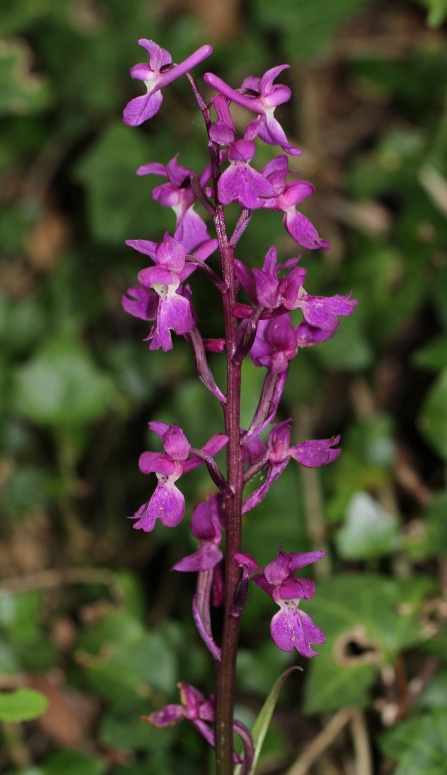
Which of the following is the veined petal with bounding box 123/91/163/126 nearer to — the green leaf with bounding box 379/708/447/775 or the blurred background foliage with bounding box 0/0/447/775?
the blurred background foliage with bounding box 0/0/447/775

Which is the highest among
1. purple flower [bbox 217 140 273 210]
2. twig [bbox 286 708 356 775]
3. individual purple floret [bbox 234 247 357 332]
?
purple flower [bbox 217 140 273 210]

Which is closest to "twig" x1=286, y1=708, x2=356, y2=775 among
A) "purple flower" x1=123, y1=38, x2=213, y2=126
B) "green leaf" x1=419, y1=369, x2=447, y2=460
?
"green leaf" x1=419, y1=369, x2=447, y2=460

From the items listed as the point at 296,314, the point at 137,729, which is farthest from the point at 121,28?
the point at 137,729

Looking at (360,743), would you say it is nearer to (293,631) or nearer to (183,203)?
(293,631)

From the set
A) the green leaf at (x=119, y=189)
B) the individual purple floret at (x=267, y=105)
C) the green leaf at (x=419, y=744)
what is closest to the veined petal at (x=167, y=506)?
the individual purple floret at (x=267, y=105)

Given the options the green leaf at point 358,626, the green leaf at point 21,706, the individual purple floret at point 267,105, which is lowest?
the green leaf at point 358,626

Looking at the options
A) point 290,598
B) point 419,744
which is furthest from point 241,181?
point 419,744

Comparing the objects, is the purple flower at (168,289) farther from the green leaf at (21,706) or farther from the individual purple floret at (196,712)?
the green leaf at (21,706)
